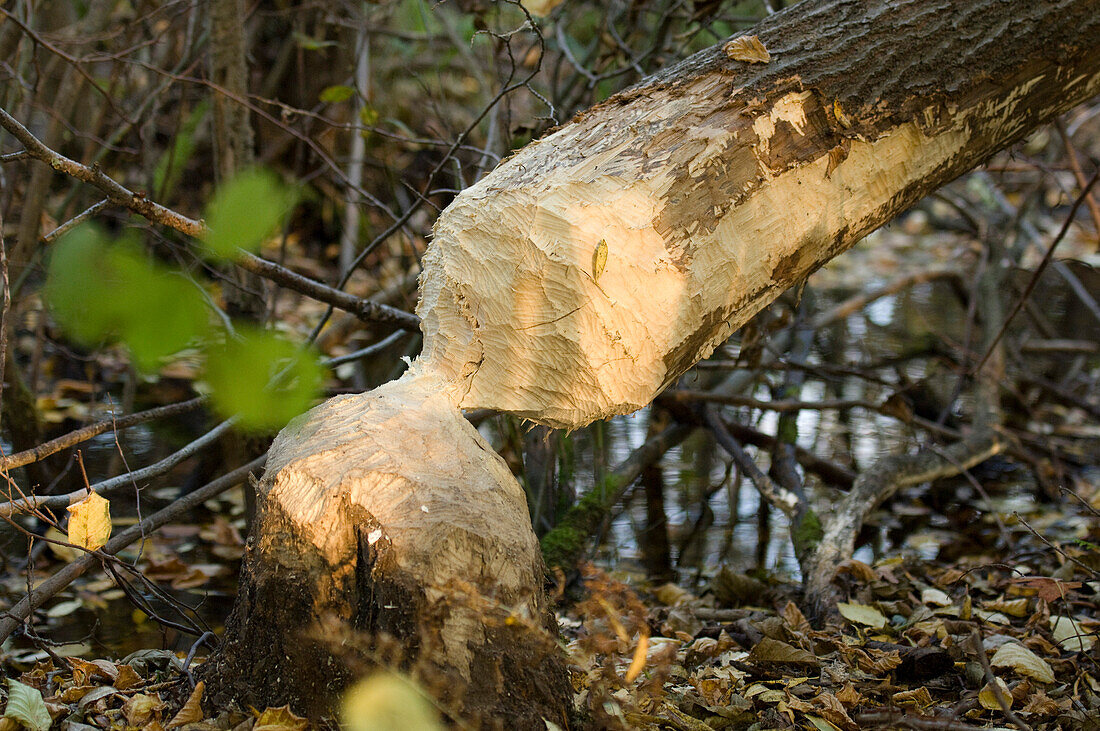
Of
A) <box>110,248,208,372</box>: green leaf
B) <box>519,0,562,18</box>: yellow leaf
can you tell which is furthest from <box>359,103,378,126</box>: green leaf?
<box>110,248,208,372</box>: green leaf

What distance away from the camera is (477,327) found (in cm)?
161

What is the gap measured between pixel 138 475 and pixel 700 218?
141 centimetres

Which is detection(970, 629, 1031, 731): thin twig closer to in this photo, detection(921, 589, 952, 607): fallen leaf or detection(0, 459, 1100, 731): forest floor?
detection(0, 459, 1100, 731): forest floor

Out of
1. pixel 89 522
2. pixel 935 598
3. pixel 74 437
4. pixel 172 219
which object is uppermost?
pixel 172 219

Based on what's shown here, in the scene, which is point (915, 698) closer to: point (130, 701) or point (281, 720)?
point (281, 720)

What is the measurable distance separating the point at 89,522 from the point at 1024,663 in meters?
1.87

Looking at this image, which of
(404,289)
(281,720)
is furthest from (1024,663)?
(404,289)

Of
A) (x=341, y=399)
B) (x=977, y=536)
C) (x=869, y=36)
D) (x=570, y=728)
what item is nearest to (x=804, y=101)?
(x=869, y=36)

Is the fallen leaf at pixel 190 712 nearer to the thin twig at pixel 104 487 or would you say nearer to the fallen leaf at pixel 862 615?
the thin twig at pixel 104 487

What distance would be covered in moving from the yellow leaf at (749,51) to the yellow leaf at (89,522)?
1.50m

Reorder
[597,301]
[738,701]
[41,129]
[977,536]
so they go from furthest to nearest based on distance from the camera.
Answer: [41,129] → [977,536] → [738,701] → [597,301]

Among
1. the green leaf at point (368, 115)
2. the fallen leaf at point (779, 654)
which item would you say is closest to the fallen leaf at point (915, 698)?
the fallen leaf at point (779, 654)

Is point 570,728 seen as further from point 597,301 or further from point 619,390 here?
point 597,301

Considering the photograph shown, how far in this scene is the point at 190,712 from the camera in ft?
4.53
